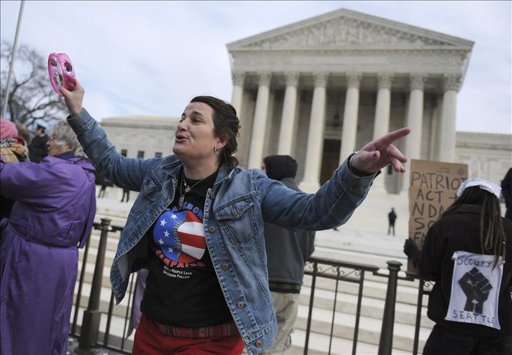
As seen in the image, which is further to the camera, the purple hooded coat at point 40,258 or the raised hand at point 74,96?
the purple hooded coat at point 40,258

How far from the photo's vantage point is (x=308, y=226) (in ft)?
5.49

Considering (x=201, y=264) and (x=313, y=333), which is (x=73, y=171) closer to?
(x=201, y=264)

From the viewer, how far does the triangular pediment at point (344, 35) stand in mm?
31422

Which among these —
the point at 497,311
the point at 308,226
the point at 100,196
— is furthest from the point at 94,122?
the point at 100,196

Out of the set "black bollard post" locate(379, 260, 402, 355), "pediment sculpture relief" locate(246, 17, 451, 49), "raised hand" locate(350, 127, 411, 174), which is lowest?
"black bollard post" locate(379, 260, 402, 355)

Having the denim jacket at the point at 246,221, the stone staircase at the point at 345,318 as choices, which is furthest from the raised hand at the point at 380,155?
the stone staircase at the point at 345,318

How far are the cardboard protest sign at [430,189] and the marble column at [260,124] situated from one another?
92.8ft

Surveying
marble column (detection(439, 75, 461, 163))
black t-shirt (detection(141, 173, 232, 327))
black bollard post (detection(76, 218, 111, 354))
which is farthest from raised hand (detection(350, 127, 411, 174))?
marble column (detection(439, 75, 461, 163))

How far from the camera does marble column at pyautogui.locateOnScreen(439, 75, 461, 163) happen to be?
1166 inches

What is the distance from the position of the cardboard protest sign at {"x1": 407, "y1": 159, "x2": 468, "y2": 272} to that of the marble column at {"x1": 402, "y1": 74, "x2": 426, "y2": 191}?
85.8 ft

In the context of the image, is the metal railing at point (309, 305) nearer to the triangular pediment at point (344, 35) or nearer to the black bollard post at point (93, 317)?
the black bollard post at point (93, 317)

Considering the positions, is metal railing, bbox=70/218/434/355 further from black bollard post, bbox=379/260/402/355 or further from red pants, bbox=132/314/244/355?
red pants, bbox=132/314/244/355

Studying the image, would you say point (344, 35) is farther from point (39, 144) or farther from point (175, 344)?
point (175, 344)

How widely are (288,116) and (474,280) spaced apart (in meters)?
30.4
